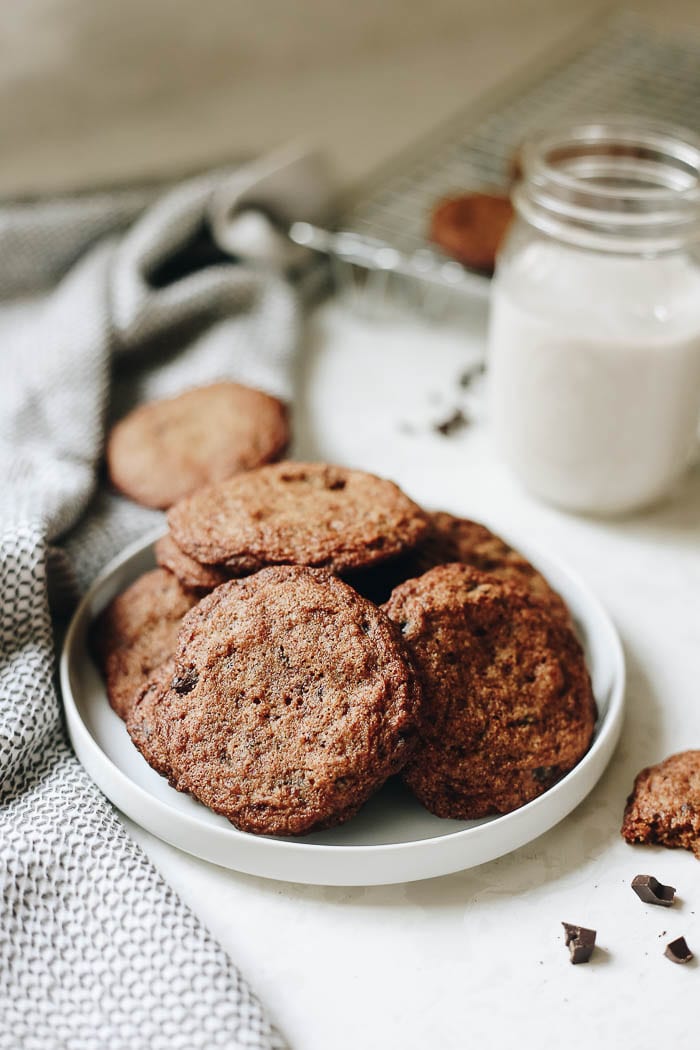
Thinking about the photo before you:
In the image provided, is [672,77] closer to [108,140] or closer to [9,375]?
[108,140]

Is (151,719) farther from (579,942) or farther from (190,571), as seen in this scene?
(579,942)

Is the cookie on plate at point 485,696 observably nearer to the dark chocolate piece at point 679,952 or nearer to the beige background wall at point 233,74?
the dark chocolate piece at point 679,952

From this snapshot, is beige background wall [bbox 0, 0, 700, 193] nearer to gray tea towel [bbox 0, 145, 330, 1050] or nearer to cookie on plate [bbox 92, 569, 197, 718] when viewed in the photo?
gray tea towel [bbox 0, 145, 330, 1050]

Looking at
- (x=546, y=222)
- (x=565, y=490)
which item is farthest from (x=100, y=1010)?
(x=546, y=222)

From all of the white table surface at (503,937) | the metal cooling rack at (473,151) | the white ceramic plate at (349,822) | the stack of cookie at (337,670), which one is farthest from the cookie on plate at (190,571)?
the metal cooling rack at (473,151)

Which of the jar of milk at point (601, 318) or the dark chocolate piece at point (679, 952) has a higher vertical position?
the jar of milk at point (601, 318)

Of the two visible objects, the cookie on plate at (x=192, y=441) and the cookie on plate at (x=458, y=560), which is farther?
the cookie on plate at (x=192, y=441)
